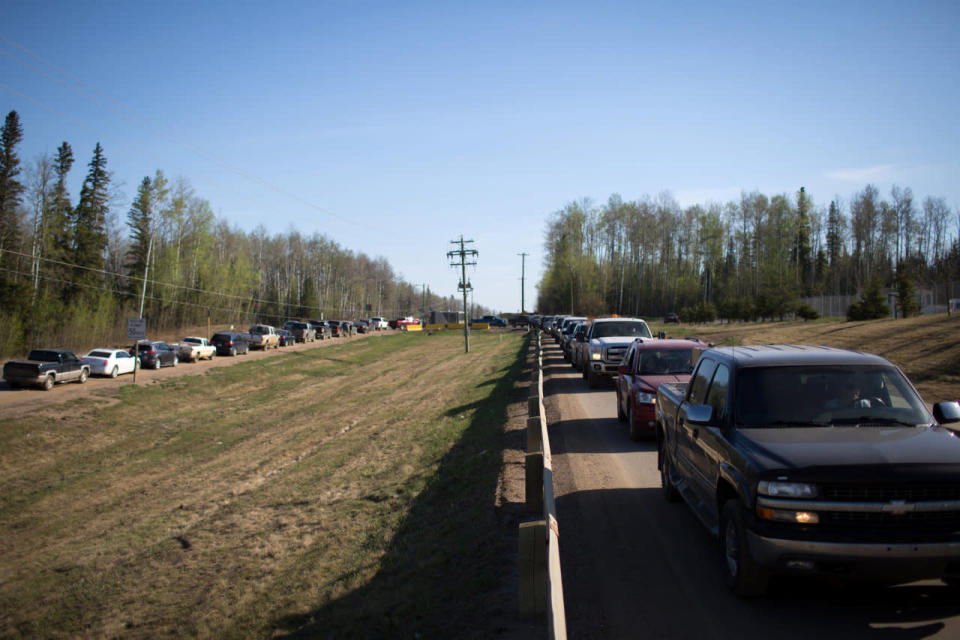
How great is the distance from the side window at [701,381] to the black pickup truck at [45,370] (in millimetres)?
30677

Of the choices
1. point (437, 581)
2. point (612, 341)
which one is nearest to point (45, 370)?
point (612, 341)

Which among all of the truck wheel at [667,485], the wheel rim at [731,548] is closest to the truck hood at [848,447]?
the wheel rim at [731,548]

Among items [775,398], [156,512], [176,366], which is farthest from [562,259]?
[775,398]

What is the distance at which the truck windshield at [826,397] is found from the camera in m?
5.23

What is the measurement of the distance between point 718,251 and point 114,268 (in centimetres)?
8123

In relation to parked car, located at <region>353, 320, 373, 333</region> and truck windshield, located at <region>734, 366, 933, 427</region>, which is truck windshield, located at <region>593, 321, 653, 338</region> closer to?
truck windshield, located at <region>734, 366, 933, 427</region>

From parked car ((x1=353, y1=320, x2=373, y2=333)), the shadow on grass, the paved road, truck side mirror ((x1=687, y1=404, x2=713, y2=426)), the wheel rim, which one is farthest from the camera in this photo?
parked car ((x1=353, y1=320, x2=373, y2=333))

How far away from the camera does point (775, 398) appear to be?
5.46 m

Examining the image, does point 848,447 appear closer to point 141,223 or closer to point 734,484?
point 734,484

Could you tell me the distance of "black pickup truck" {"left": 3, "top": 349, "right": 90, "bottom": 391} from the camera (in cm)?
2777

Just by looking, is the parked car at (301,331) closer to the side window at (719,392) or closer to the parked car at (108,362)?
the parked car at (108,362)

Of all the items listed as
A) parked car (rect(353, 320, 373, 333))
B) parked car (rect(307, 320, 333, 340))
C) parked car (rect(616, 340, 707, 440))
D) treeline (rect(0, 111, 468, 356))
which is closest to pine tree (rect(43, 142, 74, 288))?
treeline (rect(0, 111, 468, 356))

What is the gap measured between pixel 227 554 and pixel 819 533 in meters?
9.27

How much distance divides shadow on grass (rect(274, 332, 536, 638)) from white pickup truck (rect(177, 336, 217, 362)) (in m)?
37.4
